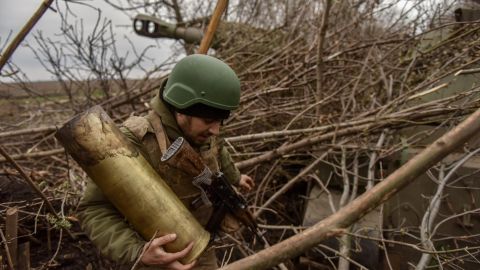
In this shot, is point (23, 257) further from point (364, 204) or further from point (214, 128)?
point (364, 204)

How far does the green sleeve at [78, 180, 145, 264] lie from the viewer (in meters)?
1.57

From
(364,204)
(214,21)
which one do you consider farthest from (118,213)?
(214,21)

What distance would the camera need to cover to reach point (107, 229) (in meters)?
1.61

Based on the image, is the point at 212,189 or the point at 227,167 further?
the point at 227,167

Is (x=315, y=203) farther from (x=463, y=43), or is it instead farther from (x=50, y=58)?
(x=50, y=58)

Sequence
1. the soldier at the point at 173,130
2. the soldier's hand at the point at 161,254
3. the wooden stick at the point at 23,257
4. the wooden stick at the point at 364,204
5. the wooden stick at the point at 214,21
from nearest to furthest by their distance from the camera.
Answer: the wooden stick at the point at 364,204 < the soldier's hand at the point at 161,254 < the soldier at the point at 173,130 < the wooden stick at the point at 23,257 < the wooden stick at the point at 214,21

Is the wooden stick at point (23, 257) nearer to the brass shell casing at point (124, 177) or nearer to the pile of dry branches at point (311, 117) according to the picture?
the pile of dry branches at point (311, 117)

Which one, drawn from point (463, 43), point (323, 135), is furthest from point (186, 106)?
point (463, 43)

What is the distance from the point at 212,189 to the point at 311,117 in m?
2.06

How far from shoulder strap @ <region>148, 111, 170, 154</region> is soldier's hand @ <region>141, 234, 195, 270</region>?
0.40 metres

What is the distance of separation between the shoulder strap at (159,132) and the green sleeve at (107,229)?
0.34m

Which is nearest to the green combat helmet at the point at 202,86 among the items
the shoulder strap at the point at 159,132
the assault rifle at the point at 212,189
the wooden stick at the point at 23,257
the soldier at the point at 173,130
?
the soldier at the point at 173,130

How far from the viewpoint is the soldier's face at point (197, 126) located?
177 cm

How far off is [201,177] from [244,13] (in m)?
5.87
